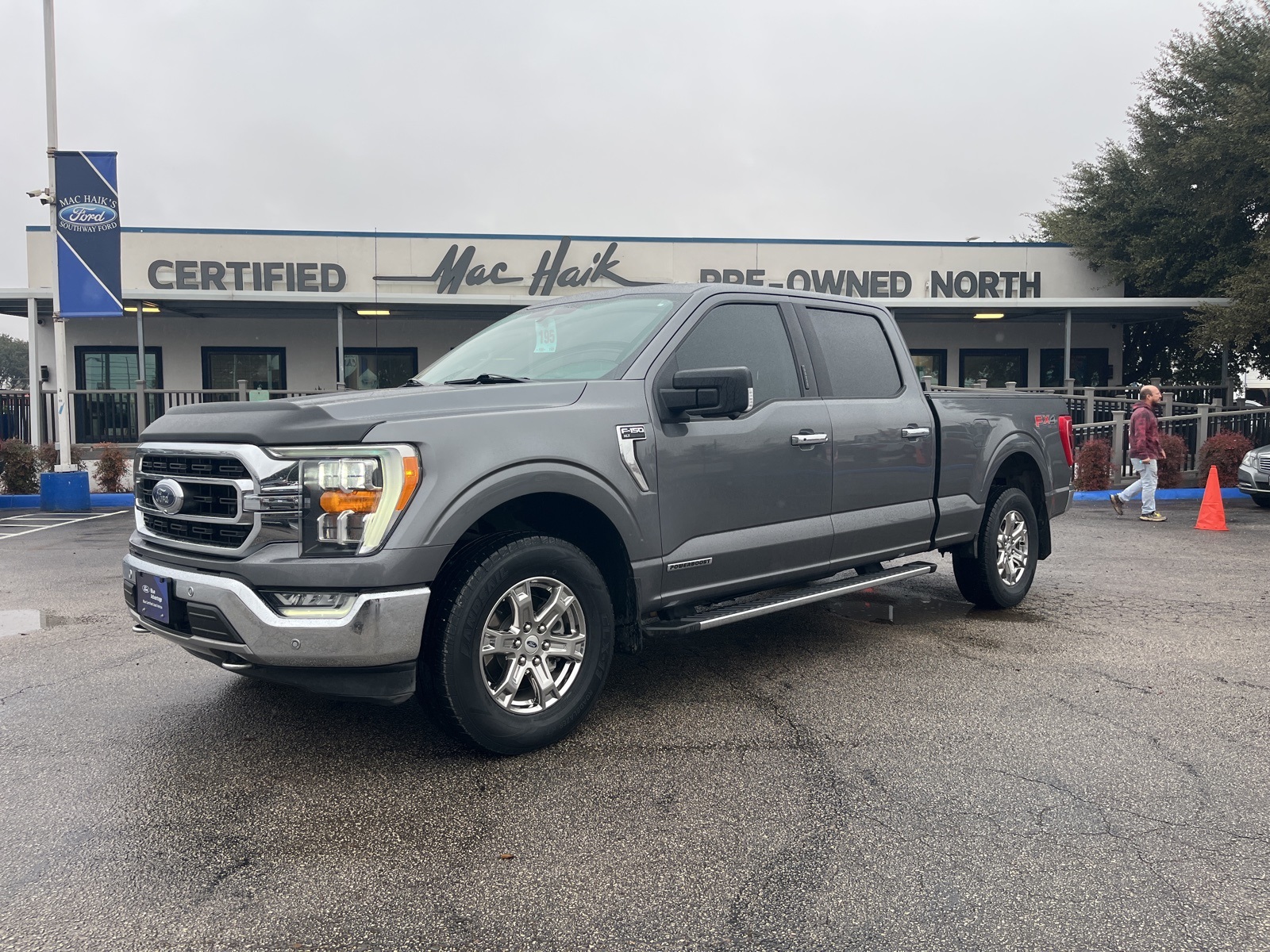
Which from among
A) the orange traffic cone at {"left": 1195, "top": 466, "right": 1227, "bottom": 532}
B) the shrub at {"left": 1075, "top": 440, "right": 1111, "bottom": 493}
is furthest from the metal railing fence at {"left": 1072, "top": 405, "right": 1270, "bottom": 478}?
the orange traffic cone at {"left": 1195, "top": 466, "right": 1227, "bottom": 532}

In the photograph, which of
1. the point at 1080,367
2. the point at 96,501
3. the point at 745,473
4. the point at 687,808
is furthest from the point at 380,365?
the point at 687,808

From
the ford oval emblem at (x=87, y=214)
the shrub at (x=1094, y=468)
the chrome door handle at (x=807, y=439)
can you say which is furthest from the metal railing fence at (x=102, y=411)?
the chrome door handle at (x=807, y=439)

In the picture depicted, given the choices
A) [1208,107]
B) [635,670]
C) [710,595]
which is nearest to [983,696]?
[710,595]

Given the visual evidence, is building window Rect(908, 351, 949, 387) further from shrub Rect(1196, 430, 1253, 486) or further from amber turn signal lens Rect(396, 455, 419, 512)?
amber turn signal lens Rect(396, 455, 419, 512)

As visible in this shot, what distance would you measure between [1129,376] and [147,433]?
25.7 metres

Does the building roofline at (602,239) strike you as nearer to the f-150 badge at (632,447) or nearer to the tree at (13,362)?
the f-150 badge at (632,447)

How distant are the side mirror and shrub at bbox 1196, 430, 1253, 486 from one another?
542 inches

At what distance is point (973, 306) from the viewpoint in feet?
67.8

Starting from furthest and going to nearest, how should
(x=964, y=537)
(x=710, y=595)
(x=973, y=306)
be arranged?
(x=973, y=306)
(x=964, y=537)
(x=710, y=595)

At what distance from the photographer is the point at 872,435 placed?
546cm

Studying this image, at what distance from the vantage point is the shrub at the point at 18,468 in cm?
1457

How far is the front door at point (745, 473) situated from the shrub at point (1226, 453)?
42.1 feet

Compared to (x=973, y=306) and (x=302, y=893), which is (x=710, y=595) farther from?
(x=973, y=306)

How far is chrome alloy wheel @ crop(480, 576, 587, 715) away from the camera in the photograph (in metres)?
3.80
